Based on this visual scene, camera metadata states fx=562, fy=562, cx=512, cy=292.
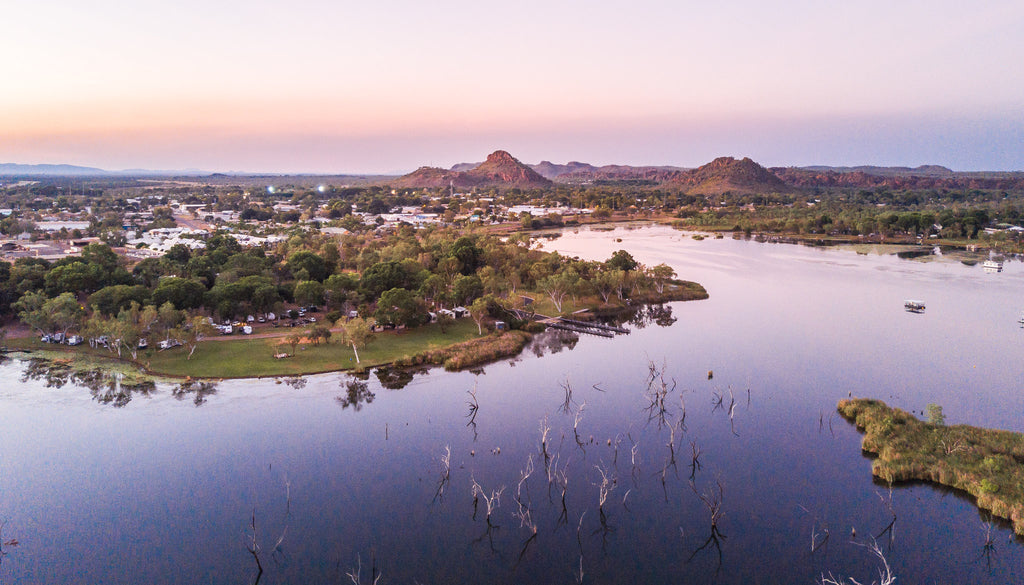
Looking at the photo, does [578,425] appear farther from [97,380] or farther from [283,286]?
[283,286]

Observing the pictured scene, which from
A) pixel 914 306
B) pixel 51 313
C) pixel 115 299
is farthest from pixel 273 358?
pixel 914 306

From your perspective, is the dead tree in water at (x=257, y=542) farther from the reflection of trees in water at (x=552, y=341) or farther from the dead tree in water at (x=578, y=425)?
the reflection of trees in water at (x=552, y=341)

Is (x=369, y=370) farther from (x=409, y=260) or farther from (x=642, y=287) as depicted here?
(x=642, y=287)

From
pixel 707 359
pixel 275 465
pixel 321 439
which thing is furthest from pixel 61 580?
pixel 707 359

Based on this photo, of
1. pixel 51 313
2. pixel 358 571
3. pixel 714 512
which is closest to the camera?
pixel 358 571

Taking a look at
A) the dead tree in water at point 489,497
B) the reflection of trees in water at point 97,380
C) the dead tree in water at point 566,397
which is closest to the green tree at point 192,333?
the reflection of trees in water at point 97,380

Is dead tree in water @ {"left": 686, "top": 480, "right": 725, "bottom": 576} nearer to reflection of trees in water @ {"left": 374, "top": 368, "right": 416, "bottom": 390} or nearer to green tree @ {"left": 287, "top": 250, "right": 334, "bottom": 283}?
reflection of trees in water @ {"left": 374, "top": 368, "right": 416, "bottom": 390}
